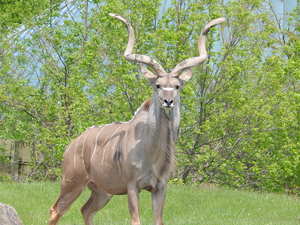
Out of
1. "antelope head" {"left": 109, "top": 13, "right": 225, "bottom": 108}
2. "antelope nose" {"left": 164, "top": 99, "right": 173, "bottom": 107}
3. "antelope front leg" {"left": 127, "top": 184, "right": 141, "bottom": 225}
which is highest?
"antelope head" {"left": 109, "top": 13, "right": 225, "bottom": 108}

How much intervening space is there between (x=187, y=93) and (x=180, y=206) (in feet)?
14.0

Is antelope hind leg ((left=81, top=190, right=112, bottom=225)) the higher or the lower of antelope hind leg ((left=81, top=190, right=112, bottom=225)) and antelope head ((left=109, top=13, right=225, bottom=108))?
the lower

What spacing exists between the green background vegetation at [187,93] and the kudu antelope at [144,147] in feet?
27.6

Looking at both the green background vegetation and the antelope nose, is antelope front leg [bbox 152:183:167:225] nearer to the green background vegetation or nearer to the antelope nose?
the antelope nose

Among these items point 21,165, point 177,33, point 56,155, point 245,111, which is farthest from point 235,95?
point 21,165

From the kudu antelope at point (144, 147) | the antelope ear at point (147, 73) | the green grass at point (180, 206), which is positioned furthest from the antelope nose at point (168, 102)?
the green grass at point (180, 206)

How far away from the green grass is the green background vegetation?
136 inches

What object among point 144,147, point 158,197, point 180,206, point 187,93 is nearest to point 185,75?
point 144,147

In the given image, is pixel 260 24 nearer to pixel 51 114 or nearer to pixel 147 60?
pixel 51 114

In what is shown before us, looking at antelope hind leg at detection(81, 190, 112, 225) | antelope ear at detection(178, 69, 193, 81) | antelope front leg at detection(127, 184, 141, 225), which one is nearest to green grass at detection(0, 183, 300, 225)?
antelope hind leg at detection(81, 190, 112, 225)

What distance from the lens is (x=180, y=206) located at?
11.9 metres

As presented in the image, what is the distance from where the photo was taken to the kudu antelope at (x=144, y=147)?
21.4 feet

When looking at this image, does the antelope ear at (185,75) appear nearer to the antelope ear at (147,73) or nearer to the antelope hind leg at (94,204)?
the antelope ear at (147,73)

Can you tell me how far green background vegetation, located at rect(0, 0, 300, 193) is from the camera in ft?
54.6
